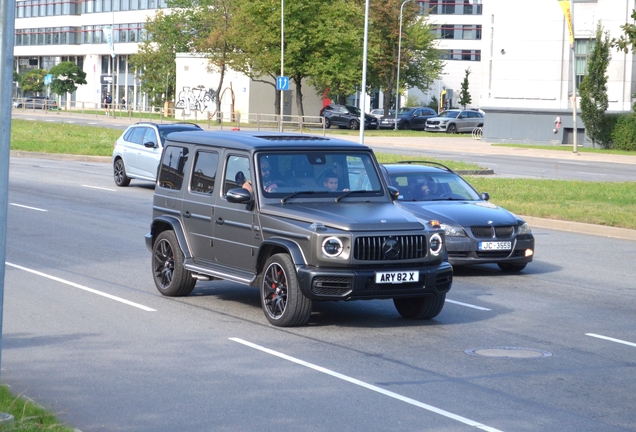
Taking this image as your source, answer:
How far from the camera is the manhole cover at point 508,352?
28.9 feet

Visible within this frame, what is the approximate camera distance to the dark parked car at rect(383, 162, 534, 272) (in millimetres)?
13227

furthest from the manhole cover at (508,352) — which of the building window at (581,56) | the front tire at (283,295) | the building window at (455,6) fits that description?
the building window at (455,6)

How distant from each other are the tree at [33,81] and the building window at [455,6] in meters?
40.2

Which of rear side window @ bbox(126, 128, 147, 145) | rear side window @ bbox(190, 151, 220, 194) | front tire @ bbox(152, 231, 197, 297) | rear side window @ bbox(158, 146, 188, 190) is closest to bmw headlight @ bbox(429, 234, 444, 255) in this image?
rear side window @ bbox(190, 151, 220, 194)

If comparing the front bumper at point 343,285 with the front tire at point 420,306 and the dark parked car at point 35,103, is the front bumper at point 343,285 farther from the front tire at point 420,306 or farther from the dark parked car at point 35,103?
the dark parked car at point 35,103

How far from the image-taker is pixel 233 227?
10.4m

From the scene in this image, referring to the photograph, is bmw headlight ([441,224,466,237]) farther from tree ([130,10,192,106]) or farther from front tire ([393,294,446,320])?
tree ([130,10,192,106])

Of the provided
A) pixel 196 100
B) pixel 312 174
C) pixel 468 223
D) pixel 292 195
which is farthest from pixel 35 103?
pixel 292 195

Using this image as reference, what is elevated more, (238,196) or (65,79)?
(65,79)

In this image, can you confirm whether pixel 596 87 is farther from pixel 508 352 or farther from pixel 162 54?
pixel 162 54

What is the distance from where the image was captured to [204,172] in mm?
11086

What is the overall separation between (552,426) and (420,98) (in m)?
105

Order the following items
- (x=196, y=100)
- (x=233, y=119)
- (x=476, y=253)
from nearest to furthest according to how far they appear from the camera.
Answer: (x=476, y=253) < (x=233, y=119) < (x=196, y=100)

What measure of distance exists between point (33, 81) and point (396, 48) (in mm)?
40950
